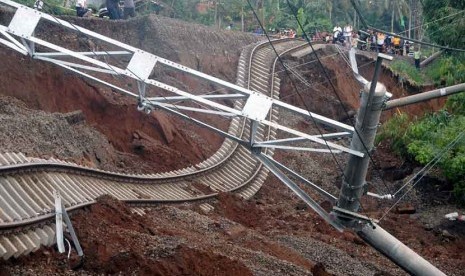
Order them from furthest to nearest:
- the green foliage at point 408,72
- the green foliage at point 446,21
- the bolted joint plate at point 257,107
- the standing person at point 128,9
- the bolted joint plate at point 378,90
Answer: the green foliage at point 408,72, the standing person at point 128,9, the green foliage at point 446,21, the bolted joint plate at point 257,107, the bolted joint plate at point 378,90

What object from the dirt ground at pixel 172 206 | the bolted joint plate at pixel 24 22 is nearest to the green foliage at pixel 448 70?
the dirt ground at pixel 172 206

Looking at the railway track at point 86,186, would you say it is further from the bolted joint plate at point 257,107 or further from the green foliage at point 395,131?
the green foliage at point 395,131

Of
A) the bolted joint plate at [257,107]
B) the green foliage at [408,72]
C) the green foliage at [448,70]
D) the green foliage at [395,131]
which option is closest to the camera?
the bolted joint plate at [257,107]

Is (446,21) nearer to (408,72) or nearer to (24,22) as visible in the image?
(408,72)

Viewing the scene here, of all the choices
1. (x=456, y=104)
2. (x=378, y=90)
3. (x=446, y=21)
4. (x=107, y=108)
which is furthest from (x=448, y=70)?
(x=378, y=90)

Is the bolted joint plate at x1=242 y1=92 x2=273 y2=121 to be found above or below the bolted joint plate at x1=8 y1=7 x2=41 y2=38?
below

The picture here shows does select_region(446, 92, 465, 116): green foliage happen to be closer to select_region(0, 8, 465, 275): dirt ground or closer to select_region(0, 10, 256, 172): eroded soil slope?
select_region(0, 8, 465, 275): dirt ground

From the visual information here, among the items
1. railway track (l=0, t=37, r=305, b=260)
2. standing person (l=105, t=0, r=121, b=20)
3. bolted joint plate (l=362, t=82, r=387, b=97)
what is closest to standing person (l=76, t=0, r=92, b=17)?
standing person (l=105, t=0, r=121, b=20)

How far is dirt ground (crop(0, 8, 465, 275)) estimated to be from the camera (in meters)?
13.0

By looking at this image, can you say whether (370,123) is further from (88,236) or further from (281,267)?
(88,236)

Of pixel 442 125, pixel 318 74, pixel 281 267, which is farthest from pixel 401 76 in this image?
pixel 281 267

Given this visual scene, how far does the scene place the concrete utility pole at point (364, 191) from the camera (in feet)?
37.2

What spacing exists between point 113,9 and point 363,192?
→ 2268 centimetres

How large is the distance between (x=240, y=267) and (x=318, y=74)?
2664 centimetres
